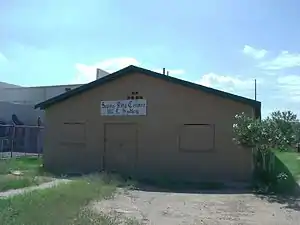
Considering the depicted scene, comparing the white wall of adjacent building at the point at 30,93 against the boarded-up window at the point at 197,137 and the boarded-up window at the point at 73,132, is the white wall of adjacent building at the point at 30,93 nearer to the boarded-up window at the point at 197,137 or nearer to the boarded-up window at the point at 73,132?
the boarded-up window at the point at 73,132

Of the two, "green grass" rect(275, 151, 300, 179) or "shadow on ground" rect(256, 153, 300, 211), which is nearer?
"shadow on ground" rect(256, 153, 300, 211)

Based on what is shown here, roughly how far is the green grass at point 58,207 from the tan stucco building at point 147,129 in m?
4.64

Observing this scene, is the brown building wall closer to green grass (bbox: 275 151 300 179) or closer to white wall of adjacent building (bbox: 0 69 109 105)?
green grass (bbox: 275 151 300 179)

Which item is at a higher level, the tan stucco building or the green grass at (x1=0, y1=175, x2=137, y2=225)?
the tan stucco building

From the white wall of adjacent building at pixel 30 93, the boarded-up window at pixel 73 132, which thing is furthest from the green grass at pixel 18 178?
the white wall of adjacent building at pixel 30 93

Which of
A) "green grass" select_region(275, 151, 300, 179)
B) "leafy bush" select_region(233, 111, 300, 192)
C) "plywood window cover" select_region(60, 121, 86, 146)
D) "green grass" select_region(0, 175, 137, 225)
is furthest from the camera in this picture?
"green grass" select_region(275, 151, 300, 179)

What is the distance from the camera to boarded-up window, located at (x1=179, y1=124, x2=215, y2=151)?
17.2 m

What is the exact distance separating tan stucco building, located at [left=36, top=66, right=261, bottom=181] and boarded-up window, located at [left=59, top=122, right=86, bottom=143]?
4 cm

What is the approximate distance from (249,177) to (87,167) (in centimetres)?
713

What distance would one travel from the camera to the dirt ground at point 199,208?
9805 mm

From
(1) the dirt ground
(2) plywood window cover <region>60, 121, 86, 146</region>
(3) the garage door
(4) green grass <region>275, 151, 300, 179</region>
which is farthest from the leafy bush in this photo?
(2) plywood window cover <region>60, 121, 86, 146</region>

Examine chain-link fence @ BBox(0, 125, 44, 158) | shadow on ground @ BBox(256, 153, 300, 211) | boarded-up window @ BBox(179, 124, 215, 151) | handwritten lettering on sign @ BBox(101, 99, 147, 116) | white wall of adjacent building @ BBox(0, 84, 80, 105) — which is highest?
white wall of adjacent building @ BBox(0, 84, 80, 105)

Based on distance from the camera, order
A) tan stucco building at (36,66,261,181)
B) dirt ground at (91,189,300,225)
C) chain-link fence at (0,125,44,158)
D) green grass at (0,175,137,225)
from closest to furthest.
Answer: green grass at (0,175,137,225), dirt ground at (91,189,300,225), tan stucco building at (36,66,261,181), chain-link fence at (0,125,44,158)

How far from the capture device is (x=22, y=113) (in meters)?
41.9
